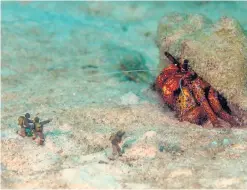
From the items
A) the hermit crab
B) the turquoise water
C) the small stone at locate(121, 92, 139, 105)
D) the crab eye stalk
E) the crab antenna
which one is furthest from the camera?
the turquoise water

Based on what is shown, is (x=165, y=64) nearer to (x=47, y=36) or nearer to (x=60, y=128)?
(x=60, y=128)

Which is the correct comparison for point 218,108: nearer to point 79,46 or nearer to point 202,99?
point 202,99

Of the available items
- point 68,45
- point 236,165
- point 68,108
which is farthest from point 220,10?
point 236,165

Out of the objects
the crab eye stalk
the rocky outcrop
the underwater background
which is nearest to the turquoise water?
the underwater background

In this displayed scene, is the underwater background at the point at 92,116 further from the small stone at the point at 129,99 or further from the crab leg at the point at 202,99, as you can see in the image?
the crab leg at the point at 202,99

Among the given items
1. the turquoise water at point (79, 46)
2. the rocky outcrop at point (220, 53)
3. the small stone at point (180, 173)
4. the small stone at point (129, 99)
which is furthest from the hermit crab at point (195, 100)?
the small stone at point (180, 173)

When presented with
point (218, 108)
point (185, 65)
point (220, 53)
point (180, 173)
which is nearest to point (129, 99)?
point (185, 65)

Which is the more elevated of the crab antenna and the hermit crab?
the crab antenna

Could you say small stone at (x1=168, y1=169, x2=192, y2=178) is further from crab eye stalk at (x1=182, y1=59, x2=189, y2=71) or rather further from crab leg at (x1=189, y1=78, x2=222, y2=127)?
crab eye stalk at (x1=182, y1=59, x2=189, y2=71)
